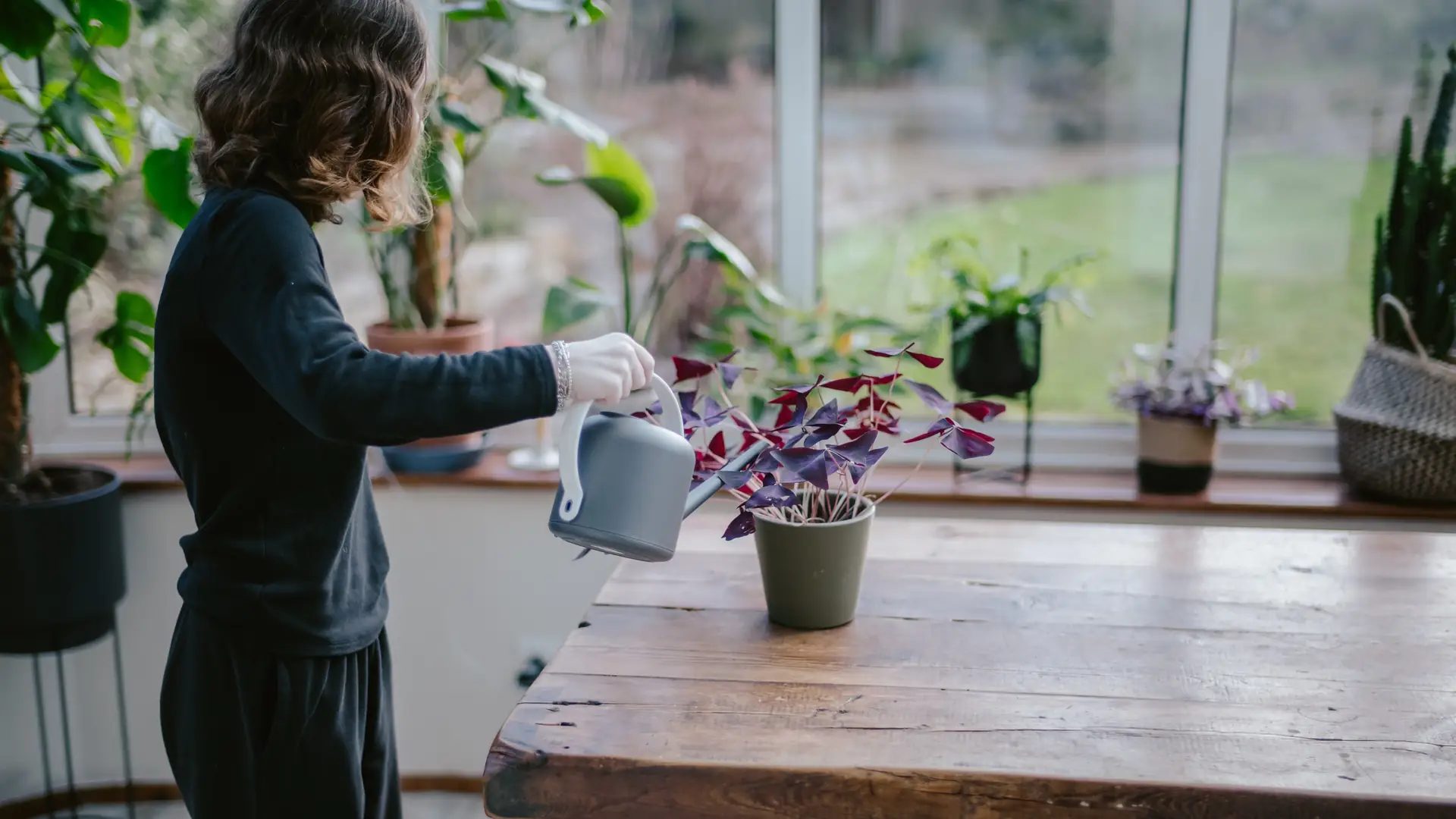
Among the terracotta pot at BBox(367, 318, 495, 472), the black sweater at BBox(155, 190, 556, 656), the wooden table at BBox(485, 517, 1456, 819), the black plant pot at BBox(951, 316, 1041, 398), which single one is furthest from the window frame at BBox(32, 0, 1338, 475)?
the black sweater at BBox(155, 190, 556, 656)

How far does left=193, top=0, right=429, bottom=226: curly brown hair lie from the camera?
3.84ft

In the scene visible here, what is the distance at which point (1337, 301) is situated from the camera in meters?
2.29

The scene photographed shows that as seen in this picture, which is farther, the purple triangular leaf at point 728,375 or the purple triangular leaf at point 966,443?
the purple triangular leaf at point 728,375

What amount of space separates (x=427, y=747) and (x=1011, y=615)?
1.37 meters

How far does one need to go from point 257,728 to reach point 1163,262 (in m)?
1.72

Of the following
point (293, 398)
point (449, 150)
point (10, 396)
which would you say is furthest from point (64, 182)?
point (293, 398)

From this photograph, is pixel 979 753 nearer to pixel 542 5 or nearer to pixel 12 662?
pixel 542 5

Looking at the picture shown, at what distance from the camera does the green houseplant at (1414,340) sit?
6.36 feet

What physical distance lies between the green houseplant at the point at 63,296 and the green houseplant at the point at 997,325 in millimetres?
1192

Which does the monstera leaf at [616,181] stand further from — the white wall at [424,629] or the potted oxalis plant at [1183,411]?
the potted oxalis plant at [1183,411]

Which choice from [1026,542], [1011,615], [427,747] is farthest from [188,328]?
[427,747]

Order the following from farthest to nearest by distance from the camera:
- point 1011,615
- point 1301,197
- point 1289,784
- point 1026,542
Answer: point 1301,197, point 1026,542, point 1011,615, point 1289,784

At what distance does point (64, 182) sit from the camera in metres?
1.88

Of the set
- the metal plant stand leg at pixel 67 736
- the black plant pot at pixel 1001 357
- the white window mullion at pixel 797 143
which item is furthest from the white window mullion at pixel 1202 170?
the metal plant stand leg at pixel 67 736
